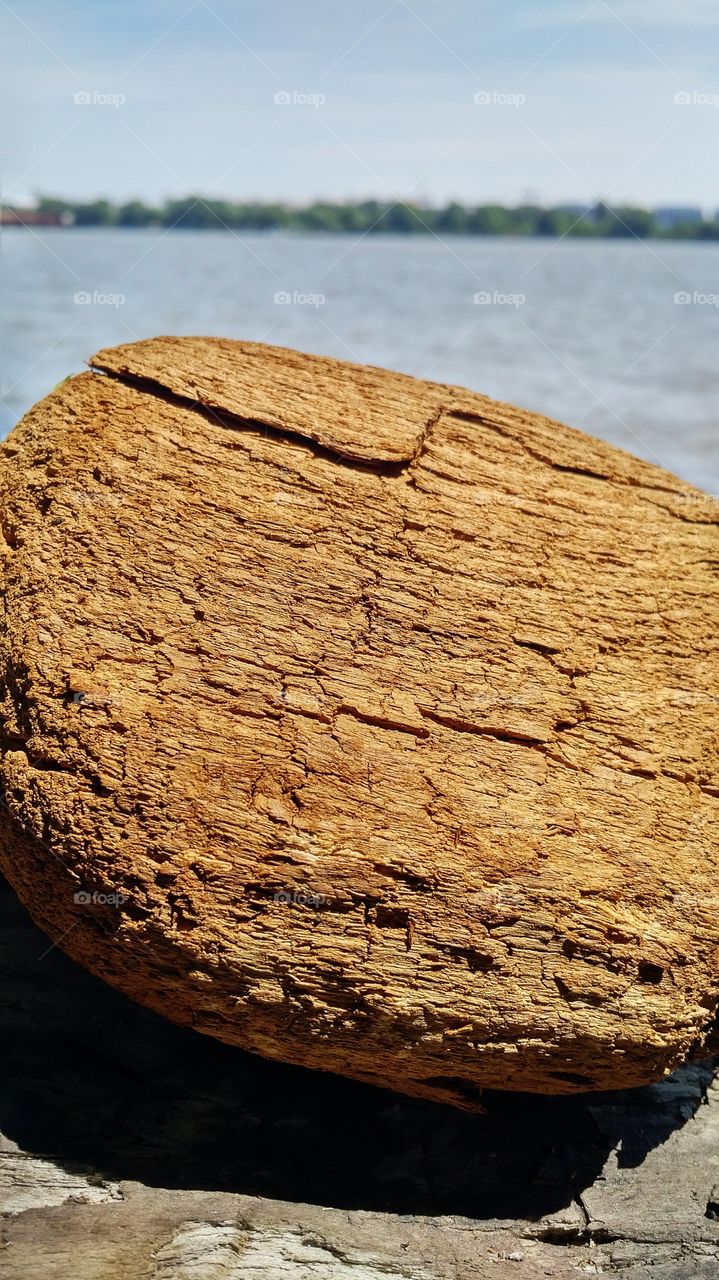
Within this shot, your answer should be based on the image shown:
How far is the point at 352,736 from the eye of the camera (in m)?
3.32

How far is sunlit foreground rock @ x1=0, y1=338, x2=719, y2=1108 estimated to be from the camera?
308 cm

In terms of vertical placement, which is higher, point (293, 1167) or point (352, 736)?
point (352, 736)

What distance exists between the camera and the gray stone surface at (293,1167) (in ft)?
10.2

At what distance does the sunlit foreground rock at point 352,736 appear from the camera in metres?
3.08

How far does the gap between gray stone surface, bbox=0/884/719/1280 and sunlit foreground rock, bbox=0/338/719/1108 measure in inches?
14.4

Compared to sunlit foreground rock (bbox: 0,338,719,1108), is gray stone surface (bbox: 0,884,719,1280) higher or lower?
lower

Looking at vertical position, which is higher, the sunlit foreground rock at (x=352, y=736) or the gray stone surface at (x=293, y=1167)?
the sunlit foreground rock at (x=352, y=736)

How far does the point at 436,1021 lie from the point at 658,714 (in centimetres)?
135

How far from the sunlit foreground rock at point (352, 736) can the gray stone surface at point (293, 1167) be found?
1.20 ft

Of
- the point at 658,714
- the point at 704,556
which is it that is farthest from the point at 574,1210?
the point at 704,556

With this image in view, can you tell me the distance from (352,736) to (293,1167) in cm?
143

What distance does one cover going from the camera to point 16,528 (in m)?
3.72

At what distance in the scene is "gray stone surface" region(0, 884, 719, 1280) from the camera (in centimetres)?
310

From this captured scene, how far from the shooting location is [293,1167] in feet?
11.2
